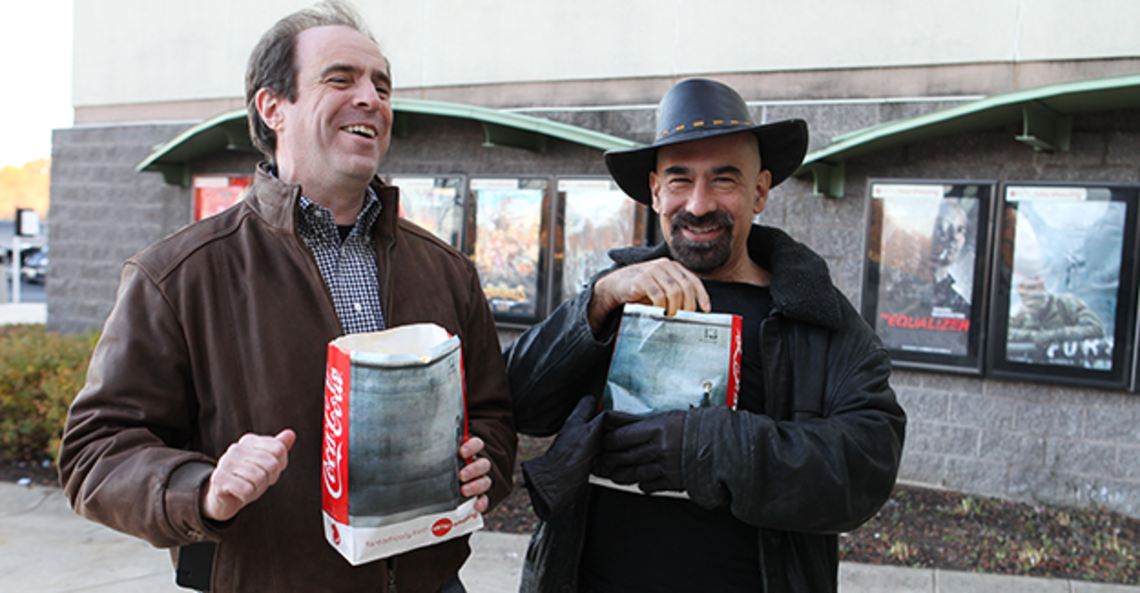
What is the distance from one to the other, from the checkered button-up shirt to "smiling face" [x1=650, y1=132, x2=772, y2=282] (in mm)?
776

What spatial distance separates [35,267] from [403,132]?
30.4m

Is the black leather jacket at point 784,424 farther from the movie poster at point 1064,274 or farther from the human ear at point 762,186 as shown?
the movie poster at point 1064,274


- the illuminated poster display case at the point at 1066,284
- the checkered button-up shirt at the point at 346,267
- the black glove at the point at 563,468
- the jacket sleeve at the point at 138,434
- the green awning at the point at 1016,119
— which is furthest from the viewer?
the illuminated poster display case at the point at 1066,284

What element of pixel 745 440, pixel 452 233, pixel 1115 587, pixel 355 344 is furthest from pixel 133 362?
pixel 452 233

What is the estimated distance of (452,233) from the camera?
6.84 metres

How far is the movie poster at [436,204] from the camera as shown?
6789mm

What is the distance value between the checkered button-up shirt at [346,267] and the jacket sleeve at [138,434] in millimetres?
353

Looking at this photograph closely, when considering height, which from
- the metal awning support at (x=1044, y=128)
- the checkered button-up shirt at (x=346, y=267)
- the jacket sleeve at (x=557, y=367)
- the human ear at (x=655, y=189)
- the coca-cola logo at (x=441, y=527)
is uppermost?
the metal awning support at (x=1044, y=128)

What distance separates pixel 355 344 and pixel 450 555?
63 cm

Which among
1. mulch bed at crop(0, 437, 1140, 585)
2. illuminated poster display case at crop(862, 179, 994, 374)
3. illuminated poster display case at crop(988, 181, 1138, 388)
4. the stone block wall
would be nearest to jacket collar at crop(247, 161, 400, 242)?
mulch bed at crop(0, 437, 1140, 585)

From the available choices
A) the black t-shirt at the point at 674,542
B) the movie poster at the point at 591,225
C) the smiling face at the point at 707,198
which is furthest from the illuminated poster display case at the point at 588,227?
the black t-shirt at the point at 674,542

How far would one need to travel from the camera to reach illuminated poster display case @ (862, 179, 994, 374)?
5191 millimetres

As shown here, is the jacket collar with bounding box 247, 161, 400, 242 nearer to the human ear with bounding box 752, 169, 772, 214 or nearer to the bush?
the human ear with bounding box 752, 169, 772, 214

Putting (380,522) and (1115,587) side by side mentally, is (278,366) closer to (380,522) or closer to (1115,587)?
(380,522)
